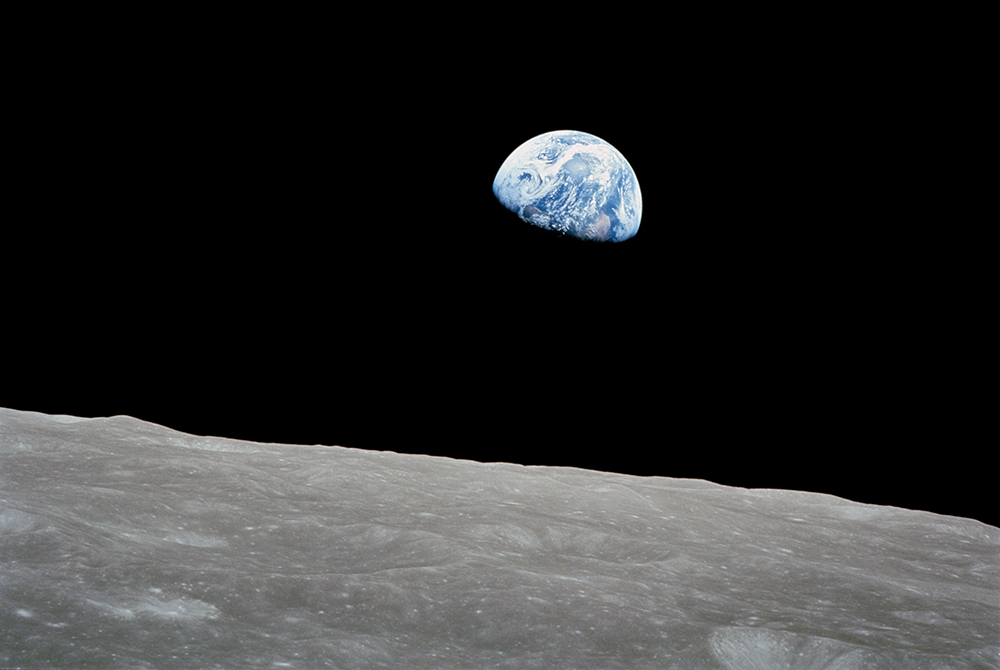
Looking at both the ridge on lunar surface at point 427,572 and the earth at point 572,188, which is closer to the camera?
the ridge on lunar surface at point 427,572

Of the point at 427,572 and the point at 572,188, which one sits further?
the point at 572,188

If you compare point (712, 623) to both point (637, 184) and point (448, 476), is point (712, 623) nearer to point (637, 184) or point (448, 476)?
point (448, 476)

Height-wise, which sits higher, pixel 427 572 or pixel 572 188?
pixel 572 188

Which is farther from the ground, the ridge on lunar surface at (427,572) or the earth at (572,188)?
the earth at (572,188)
